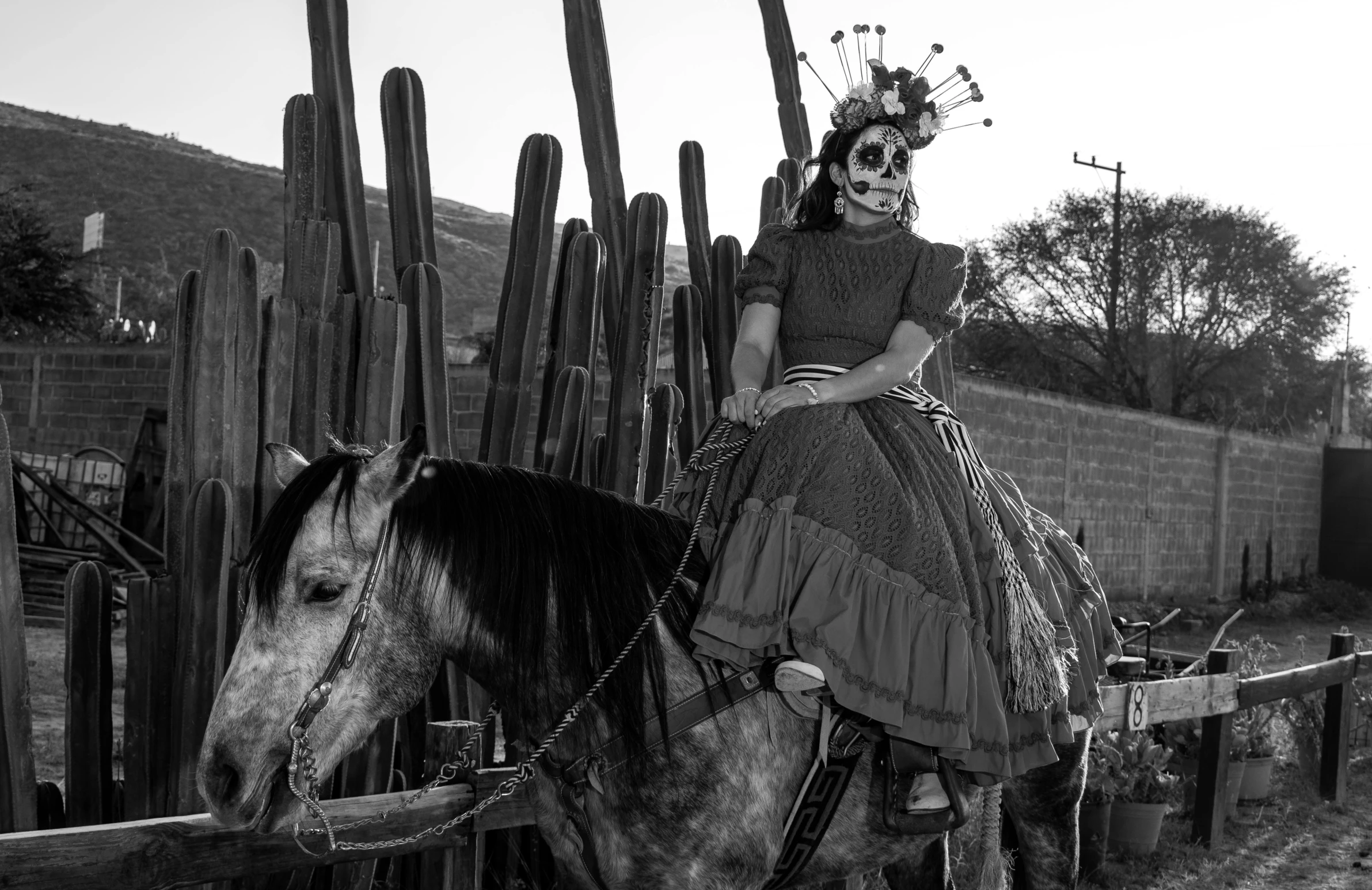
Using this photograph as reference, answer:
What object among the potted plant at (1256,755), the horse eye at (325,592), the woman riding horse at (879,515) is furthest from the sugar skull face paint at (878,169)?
the potted plant at (1256,755)

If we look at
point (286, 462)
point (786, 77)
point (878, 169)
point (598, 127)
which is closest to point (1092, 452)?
point (786, 77)

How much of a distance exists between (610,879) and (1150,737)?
5.20m

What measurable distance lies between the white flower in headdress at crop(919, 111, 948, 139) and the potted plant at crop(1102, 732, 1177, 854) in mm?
4026

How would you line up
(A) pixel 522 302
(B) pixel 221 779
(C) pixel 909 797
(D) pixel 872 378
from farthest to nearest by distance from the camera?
(A) pixel 522 302 < (D) pixel 872 378 < (C) pixel 909 797 < (B) pixel 221 779

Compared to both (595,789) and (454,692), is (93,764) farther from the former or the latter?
(595,789)

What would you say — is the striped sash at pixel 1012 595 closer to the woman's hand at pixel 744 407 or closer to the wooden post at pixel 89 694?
the woman's hand at pixel 744 407

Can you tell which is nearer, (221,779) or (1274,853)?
(221,779)

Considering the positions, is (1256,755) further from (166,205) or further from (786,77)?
(166,205)

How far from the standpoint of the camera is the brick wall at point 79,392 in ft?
55.9

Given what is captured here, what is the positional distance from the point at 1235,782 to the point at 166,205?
61601 millimetres

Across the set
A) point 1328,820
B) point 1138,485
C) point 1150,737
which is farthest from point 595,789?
point 1138,485

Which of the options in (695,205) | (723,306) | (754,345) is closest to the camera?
(754,345)

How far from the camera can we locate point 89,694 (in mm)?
3191

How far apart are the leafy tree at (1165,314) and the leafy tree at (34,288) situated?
22756mm
